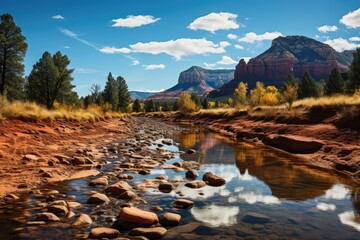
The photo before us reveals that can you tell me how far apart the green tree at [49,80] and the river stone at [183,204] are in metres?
32.8

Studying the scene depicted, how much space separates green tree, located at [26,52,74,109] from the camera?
1515 inches

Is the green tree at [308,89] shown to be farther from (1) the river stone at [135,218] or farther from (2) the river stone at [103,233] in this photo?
(2) the river stone at [103,233]

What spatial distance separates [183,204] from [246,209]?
5.92 feet

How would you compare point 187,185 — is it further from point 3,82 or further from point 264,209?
point 3,82

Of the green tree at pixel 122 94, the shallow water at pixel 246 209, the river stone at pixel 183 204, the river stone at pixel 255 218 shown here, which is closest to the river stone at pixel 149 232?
the shallow water at pixel 246 209

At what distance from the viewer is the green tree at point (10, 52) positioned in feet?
108

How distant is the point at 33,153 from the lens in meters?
12.7

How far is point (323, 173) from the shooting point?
13.2 meters

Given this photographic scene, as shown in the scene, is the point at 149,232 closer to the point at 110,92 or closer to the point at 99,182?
the point at 99,182

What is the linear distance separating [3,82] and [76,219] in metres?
34.3

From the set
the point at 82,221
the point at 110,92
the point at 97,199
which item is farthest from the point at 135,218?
the point at 110,92

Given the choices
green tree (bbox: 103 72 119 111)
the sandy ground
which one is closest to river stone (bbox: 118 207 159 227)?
the sandy ground

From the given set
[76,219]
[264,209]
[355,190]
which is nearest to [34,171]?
[76,219]

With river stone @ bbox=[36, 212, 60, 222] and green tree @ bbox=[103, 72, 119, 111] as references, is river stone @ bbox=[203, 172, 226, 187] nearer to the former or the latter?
river stone @ bbox=[36, 212, 60, 222]
